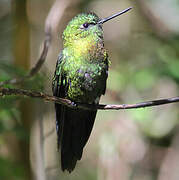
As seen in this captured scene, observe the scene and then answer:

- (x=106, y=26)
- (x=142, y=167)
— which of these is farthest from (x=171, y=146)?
(x=106, y=26)

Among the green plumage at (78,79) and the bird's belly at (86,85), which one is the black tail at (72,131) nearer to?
the green plumage at (78,79)

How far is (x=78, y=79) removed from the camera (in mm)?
3230

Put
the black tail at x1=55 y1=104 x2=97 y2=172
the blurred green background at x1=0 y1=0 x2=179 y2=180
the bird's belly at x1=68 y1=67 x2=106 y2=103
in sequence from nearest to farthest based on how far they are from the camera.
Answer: the bird's belly at x1=68 y1=67 x2=106 y2=103
the black tail at x1=55 y1=104 x2=97 y2=172
the blurred green background at x1=0 y1=0 x2=179 y2=180

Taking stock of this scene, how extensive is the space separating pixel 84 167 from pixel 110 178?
0.80 metres

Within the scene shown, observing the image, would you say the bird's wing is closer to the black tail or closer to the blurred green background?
the black tail

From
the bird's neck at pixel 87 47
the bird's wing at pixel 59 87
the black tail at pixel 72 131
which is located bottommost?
the black tail at pixel 72 131

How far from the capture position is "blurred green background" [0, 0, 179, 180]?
4301mm

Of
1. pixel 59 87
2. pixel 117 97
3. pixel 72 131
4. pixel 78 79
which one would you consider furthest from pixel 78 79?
pixel 117 97

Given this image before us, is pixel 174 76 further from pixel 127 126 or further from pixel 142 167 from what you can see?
pixel 142 167

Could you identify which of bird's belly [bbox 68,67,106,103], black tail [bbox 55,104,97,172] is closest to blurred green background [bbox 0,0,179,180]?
black tail [bbox 55,104,97,172]

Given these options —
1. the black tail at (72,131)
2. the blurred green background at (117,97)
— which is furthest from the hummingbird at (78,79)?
the blurred green background at (117,97)

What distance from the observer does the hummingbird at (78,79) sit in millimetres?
3252

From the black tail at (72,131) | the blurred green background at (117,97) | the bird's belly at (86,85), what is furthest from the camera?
the blurred green background at (117,97)

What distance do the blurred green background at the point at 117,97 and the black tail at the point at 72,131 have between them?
0.29 meters
